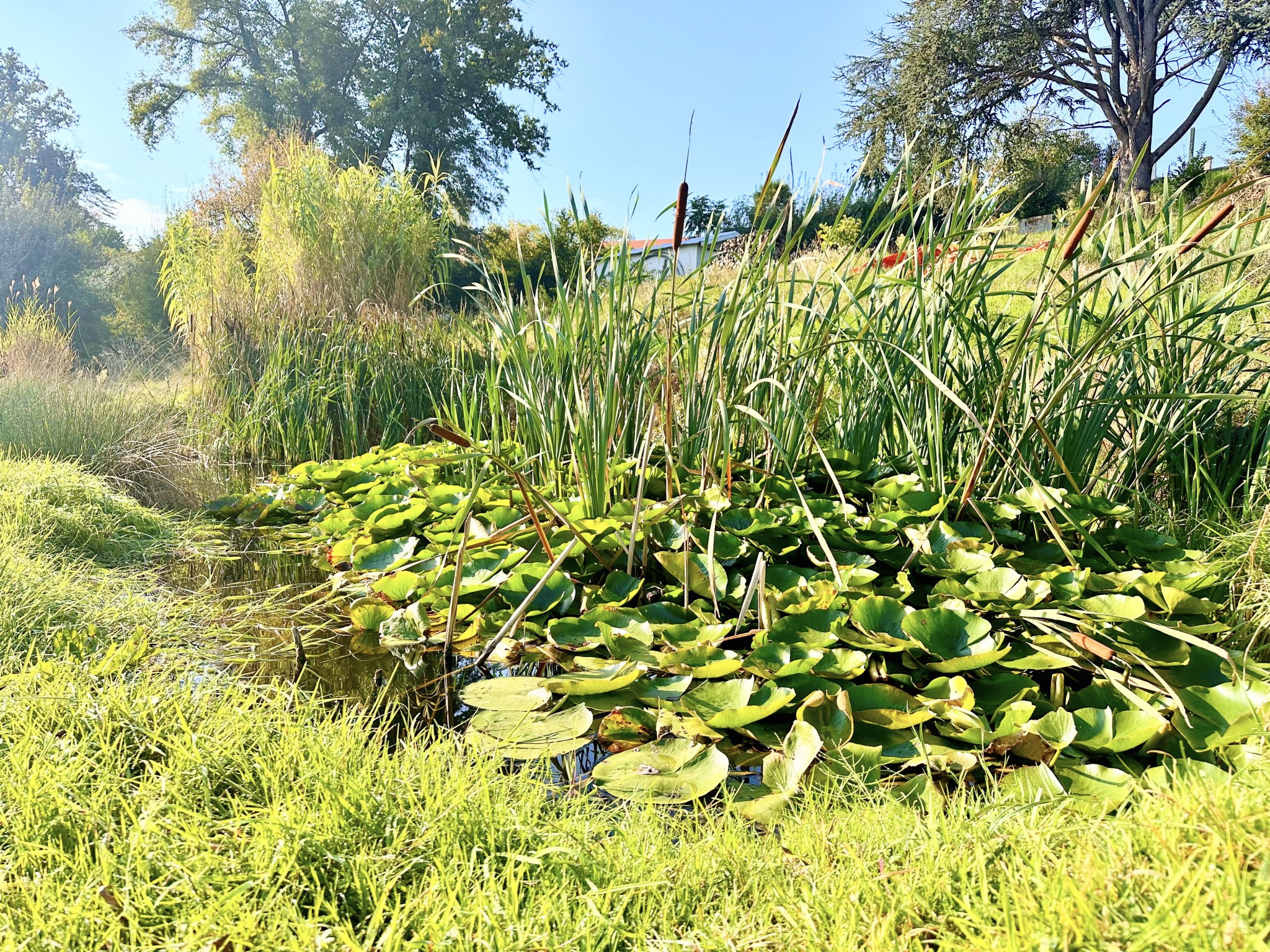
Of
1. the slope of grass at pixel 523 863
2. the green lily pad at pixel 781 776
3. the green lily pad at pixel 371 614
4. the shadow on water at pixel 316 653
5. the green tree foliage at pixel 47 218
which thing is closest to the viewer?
the slope of grass at pixel 523 863

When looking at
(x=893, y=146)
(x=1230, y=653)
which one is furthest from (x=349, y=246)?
(x=893, y=146)

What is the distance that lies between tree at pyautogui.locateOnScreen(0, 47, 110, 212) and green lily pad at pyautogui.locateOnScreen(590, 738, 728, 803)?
91.7ft

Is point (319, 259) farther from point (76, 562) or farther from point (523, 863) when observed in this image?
point (523, 863)

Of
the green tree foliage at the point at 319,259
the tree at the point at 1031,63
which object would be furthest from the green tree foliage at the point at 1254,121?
the green tree foliage at the point at 319,259

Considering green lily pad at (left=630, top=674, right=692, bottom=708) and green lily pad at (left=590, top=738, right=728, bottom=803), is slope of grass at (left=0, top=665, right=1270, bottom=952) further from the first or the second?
green lily pad at (left=630, top=674, right=692, bottom=708)

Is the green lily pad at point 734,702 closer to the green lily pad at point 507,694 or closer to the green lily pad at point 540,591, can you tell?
the green lily pad at point 507,694

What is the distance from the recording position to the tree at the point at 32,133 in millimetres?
22422

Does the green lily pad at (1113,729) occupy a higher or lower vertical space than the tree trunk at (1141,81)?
lower

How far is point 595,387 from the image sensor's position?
7.24 ft

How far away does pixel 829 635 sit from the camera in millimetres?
1500

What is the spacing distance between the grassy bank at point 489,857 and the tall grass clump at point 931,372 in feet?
3.21

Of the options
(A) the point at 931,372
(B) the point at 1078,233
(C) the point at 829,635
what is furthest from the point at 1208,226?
(C) the point at 829,635

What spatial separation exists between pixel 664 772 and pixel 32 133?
30797 mm

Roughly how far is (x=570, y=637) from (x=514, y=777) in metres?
0.54
